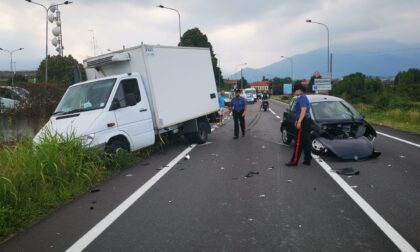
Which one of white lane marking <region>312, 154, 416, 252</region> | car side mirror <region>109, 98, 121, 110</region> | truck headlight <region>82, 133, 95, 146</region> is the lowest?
white lane marking <region>312, 154, 416, 252</region>

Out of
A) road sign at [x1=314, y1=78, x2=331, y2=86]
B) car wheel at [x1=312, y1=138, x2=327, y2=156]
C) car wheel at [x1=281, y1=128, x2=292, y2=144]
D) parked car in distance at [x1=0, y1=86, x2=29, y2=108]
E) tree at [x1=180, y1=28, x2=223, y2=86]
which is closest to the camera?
car wheel at [x1=312, y1=138, x2=327, y2=156]

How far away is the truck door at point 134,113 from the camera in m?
9.57

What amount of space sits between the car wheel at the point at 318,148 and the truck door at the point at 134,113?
4.15 m

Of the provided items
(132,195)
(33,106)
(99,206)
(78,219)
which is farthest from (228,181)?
(33,106)

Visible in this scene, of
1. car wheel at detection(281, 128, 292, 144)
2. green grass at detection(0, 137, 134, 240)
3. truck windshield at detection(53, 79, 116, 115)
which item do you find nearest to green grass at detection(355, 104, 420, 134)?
car wheel at detection(281, 128, 292, 144)

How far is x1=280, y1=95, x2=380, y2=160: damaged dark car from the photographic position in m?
9.43

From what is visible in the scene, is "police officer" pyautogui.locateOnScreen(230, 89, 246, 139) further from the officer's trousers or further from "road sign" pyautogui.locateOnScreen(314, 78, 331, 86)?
"road sign" pyautogui.locateOnScreen(314, 78, 331, 86)

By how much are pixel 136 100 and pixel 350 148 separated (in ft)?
17.4

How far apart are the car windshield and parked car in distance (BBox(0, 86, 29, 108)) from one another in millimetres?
9944

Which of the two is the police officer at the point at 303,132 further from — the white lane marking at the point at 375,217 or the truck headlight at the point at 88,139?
the truck headlight at the point at 88,139

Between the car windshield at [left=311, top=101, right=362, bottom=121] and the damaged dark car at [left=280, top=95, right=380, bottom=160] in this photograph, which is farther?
the car windshield at [left=311, top=101, right=362, bottom=121]

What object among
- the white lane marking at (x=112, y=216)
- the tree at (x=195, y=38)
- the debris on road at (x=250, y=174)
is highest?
the tree at (x=195, y=38)

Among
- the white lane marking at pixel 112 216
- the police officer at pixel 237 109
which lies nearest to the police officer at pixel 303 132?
the white lane marking at pixel 112 216

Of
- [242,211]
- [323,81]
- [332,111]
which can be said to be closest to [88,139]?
[242,211]
